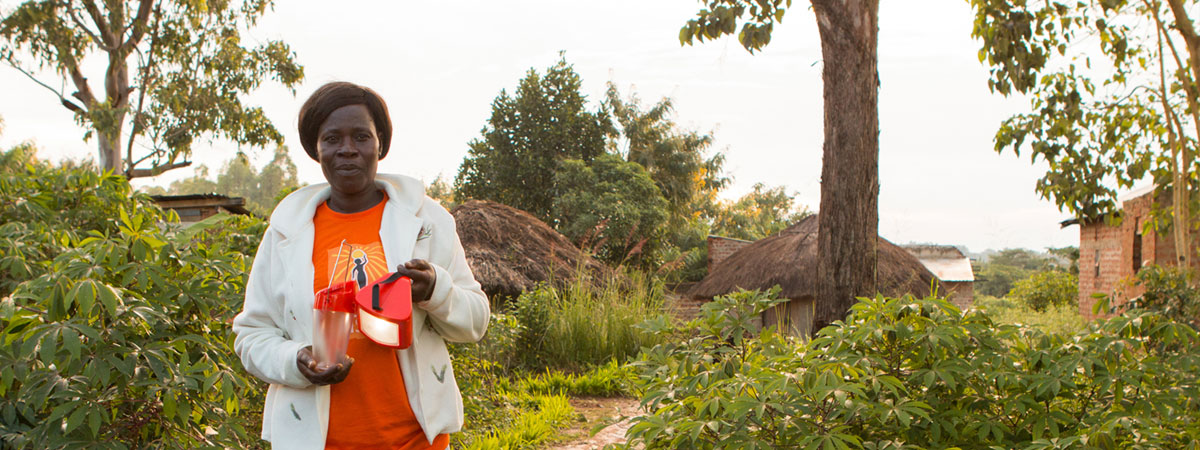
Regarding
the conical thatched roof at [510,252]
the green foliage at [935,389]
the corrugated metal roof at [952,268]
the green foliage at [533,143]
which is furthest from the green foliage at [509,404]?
the corrugated metal roof at [952,268]

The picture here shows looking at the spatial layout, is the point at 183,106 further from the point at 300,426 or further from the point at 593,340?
the point at 300,426

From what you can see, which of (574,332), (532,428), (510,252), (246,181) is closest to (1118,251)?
(510,252)

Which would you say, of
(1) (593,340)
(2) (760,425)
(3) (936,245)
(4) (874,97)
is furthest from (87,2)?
(3) (936,245)

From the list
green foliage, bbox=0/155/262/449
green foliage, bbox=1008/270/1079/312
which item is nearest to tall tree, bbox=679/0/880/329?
green foliage, bbox=0/155/262/449

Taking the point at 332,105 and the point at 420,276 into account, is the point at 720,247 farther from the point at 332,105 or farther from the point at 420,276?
the point at 420,276

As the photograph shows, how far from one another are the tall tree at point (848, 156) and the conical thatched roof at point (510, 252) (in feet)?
15.7

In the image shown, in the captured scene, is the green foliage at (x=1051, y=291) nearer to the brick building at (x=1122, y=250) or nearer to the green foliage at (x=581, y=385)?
the brick building at (x=1122, y=250)

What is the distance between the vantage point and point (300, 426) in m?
1.59

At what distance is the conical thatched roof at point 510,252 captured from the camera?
9.05m

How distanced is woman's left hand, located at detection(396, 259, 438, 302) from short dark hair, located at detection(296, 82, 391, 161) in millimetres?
362

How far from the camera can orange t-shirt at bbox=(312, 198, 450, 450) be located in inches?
62.7

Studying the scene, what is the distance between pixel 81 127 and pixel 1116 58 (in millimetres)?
16000

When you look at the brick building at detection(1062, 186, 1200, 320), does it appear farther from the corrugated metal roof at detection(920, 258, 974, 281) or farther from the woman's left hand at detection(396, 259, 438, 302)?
the woman's left hand at detection(396, 259, 438, 302)

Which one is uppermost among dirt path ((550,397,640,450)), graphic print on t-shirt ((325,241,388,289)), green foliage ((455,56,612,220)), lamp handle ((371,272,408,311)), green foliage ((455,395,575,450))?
green foliage ((455,56,612,220))
